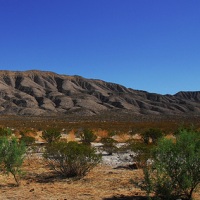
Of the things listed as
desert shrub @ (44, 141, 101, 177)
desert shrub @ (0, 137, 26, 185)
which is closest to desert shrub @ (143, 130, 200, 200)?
desert shrub @ (44, 141, 101, 177)

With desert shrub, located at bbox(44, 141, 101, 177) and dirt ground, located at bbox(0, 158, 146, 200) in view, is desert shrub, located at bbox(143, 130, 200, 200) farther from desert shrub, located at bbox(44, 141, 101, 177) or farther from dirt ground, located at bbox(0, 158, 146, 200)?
desert shrub, located at bbox(44, 141, 101, 177)

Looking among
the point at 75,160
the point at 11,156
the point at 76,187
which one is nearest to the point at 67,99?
the point at 75,160

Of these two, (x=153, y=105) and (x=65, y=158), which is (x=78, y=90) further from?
(x=65, y=158)

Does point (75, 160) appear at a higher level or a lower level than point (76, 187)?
higher

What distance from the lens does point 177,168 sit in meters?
8.28

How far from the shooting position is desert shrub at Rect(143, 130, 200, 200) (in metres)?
8.12

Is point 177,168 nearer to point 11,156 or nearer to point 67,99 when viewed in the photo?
point 11,156

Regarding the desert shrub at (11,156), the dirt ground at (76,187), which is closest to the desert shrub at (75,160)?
the dirt ground at (76,187)

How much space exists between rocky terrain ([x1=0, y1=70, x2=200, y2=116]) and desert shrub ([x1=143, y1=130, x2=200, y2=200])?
113629 millimetres

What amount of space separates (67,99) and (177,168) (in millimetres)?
142631

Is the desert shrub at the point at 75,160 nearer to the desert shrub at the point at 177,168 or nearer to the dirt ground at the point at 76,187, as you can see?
the dirt ground at the point at 76,187

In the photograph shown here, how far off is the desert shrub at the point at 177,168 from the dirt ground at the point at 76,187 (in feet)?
2.80

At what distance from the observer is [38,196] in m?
9.01

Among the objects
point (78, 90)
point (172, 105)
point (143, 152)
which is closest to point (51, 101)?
point (78, 90)
